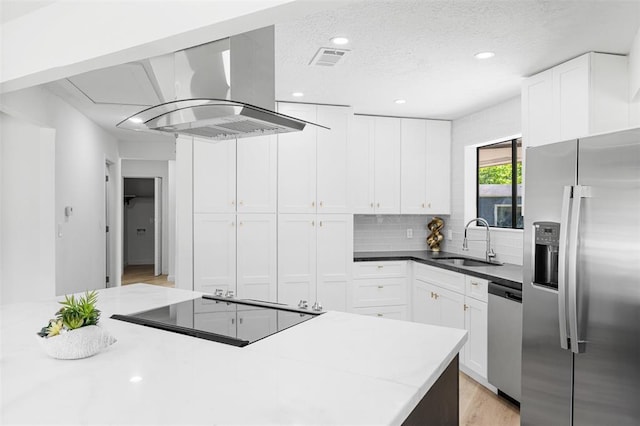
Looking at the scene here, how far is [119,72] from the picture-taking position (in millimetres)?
2205

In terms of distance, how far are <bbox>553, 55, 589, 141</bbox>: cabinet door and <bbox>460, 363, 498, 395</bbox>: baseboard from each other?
192cm

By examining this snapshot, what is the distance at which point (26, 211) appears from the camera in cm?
384

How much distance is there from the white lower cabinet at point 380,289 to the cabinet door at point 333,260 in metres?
0.13

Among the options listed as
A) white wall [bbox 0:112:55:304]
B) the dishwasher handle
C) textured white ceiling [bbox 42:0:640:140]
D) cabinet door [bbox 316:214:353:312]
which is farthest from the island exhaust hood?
white wall [bbox 0:112:55:304]

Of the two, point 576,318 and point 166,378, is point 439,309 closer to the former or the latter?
point 576,318

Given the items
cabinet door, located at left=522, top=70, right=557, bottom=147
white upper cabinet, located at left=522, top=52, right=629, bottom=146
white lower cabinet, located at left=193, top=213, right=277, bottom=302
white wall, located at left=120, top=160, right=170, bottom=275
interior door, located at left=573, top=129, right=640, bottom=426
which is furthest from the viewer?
white wall, located at left=120, top=160, right=170, bottom=275

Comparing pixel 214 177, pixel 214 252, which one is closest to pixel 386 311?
pixel 214 252

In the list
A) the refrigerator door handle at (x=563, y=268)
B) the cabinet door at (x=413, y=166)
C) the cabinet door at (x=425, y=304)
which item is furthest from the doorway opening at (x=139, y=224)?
the refrigerator door handle at (x=563, y=268)

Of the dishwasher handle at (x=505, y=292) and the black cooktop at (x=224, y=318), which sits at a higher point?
the black cooktop at (x=224, y=318)

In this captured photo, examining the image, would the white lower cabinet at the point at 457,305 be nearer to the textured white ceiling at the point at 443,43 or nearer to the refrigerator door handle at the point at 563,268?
the refrigerator door handle at the point at 563,268

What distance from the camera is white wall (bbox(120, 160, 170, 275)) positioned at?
8.52m

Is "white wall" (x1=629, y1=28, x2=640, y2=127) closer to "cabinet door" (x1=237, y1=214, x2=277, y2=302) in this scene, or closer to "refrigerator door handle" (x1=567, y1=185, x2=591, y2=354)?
"refrigerator door handle" (x1=567, y1=185, x2=591, y2=354)

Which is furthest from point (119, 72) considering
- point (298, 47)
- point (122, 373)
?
point (122, 373)

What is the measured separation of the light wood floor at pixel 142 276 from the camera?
817cm
